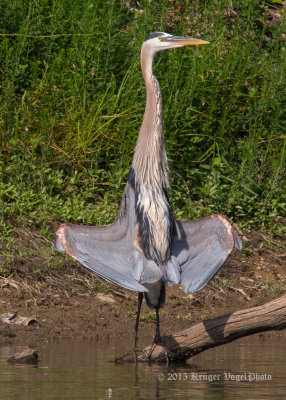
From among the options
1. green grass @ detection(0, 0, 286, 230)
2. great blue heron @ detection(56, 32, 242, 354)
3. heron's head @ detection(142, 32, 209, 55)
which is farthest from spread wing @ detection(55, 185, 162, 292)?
green grass @ detection(0, 0, 286, 230)

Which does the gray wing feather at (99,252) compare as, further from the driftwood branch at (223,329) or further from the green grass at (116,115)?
the green grass at (116,115)

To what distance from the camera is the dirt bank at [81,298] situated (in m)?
6.66

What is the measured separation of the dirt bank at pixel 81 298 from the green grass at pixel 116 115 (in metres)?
0.76

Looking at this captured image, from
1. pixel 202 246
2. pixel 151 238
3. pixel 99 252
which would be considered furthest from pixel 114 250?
pixel 202 246

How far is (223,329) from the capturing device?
556cm

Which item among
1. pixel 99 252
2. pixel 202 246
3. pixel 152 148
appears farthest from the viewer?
pixel 152 148

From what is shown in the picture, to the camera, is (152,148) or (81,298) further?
(81,298)

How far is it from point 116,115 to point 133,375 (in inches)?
148

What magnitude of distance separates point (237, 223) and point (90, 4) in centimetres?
293

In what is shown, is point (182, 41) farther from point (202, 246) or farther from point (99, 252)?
point (99, 252)

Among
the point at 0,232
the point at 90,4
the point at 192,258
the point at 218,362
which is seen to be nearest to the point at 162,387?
the point at 218,362

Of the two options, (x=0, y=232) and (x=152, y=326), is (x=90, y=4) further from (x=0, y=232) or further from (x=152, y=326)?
(x=152, y=326)

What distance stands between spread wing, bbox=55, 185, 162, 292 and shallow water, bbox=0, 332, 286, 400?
62 centimetres

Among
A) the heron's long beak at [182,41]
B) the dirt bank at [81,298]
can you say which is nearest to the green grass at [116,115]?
Answer: the dirt bank at [81,298]
